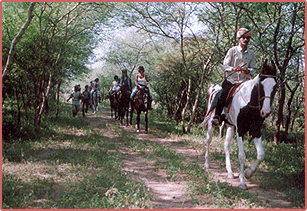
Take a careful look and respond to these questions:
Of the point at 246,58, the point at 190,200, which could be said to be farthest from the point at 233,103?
the point at 190,200

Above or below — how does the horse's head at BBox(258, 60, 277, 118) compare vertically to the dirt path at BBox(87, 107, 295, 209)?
above

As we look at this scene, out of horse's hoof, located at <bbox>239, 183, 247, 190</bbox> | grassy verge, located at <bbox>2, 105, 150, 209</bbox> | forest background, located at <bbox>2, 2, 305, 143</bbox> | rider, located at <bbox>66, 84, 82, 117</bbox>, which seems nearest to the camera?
grassy verge, located at <bbox>2, 105, 150, 209</bbox>

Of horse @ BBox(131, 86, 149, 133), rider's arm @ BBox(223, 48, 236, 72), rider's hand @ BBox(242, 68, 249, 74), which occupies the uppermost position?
rider's arm @ BBox(223, 48, 236, 72)

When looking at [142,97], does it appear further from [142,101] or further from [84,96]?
[84,96]

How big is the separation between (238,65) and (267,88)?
5.22 feet

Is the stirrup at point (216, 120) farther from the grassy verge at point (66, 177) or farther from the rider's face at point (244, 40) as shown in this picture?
the grassy verge at point (66, 177)

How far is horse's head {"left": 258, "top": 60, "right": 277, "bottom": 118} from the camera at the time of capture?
466 centimetres

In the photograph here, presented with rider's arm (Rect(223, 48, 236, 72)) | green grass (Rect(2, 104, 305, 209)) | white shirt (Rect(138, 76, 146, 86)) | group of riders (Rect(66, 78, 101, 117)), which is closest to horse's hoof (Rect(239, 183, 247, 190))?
green grass (Rect(2, 104, 305, 209))

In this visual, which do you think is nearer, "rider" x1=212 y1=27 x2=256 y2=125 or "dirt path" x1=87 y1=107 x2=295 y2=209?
"dirt path" x1=87 y1=107 x2=295 y2=209

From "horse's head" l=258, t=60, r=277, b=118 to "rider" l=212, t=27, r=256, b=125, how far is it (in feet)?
3.33

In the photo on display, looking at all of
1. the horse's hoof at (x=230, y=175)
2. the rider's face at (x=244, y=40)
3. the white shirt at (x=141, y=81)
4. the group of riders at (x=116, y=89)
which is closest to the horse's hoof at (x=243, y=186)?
the horse's hoof at (x=230, y=175)

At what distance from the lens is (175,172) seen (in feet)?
20.5

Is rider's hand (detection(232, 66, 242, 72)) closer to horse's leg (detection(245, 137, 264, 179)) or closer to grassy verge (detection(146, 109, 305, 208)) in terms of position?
horse's leg (detection(245, 137, 264, 179))

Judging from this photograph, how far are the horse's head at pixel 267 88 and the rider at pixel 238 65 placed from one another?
1014mm
